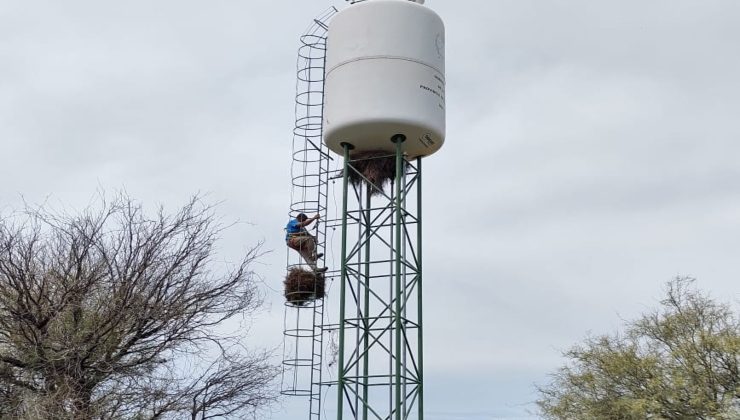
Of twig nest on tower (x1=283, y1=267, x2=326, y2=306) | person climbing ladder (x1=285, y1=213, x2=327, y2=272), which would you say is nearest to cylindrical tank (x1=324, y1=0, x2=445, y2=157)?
person climbing ladder (x1=285, y1=213, x2=327, y2=272)

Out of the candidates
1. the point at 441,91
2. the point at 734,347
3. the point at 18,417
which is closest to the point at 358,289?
the point at 441,91

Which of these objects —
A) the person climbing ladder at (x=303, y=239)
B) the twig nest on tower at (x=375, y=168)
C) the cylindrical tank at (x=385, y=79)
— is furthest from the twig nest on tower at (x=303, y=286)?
the cylindrical tank at (x=385, y=79)

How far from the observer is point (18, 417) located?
15.0 m

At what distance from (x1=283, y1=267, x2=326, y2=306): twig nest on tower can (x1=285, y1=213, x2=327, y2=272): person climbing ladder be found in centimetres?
20

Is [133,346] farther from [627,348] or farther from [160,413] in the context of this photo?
[627,348]

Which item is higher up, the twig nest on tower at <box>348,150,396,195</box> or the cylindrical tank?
the cylindrical tank

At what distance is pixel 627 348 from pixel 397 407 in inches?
461

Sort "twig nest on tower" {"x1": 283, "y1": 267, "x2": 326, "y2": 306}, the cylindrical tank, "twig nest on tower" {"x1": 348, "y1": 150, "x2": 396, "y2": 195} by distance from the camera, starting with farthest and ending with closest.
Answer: "twig nest on tower" {"x1": 283, "y1": 267, "x2": 326, "y2": 306}, "twig nest on tower" {"x1": 348, "y1": 150, "x2": 396, "y2": 195}, the cylindrical tank

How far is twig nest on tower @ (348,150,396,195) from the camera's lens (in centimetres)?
1716

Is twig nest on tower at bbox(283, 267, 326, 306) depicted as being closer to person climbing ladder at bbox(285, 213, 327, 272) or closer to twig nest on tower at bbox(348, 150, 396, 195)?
person climbing ladder at bbox(285, 213, 327, 272)

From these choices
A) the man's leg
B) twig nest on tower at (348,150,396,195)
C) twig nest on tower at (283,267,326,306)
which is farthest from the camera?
the man's leg

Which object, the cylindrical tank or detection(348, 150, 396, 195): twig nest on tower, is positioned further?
detection(348, 150, 396, 195): twig nest on tower

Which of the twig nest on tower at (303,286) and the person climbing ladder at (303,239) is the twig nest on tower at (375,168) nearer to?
the person climbing ladder at (303,239)

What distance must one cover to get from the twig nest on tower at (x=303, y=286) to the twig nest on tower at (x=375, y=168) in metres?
2.14
